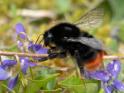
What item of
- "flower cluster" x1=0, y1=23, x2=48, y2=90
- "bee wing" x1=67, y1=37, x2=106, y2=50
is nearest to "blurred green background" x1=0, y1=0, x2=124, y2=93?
"flower cluster" x1=0, y1=23, x2=48, y2=90

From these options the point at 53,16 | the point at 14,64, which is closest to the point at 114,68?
the point at 14,64

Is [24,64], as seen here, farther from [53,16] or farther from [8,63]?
[53,16]

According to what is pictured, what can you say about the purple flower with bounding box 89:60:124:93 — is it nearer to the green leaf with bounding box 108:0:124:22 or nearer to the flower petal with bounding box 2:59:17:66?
the flower petal with bounding box 2:59:17:66

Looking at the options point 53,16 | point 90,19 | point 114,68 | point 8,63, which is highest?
point 53,16

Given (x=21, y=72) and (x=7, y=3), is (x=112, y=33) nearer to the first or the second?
(x=7, y=3)

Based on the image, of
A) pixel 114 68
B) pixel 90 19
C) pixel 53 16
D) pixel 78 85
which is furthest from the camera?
pixel 53 16

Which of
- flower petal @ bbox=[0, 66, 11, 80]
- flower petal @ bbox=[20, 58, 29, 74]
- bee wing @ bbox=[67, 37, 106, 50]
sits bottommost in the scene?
flower petal @ bbox=[0, 66, 11, 80]
